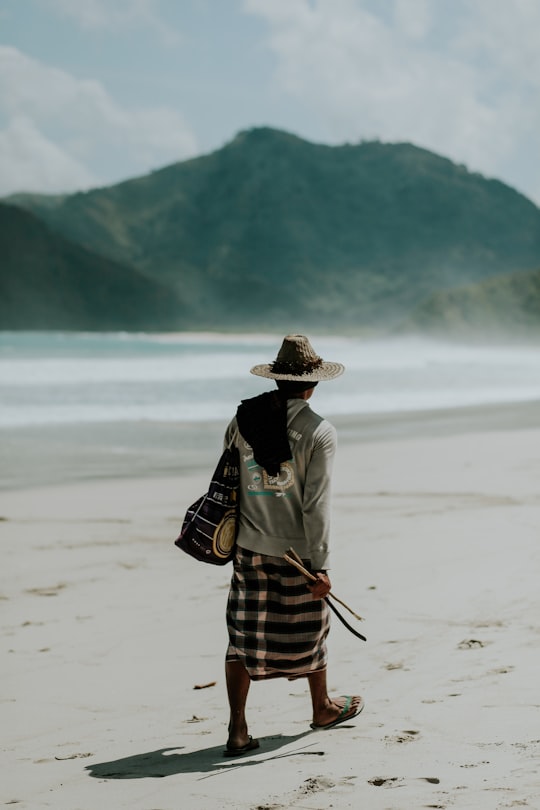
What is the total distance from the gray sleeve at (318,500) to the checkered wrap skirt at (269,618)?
0.46ft

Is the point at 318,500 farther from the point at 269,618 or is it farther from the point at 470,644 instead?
the point at 470,644

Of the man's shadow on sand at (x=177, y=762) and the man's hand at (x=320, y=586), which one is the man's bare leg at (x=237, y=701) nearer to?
the man's shadow on sand at (x=177, y=762)

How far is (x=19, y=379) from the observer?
1188 inches

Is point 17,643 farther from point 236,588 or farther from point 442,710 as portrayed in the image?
point 442,710

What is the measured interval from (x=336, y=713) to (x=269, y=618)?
1.65ft

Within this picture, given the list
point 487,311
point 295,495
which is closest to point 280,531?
point 295,495

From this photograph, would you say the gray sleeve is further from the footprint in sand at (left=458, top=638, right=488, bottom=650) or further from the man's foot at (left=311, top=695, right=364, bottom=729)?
the footprint in sand at (left=458, top=638, right=488, bottom=650)

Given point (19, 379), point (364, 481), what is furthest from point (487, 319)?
point (364, 481)

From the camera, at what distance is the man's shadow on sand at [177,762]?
11.2 ft

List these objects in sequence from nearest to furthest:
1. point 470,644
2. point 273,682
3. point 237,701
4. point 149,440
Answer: point 237,701 → point 273,682 → point 470,644 → point 149,440

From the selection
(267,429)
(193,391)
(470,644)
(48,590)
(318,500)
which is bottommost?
(470,644)

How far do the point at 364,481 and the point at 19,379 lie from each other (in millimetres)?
22020

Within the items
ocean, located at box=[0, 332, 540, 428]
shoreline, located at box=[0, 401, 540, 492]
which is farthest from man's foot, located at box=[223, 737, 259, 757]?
ocean, located at box=[0, 332, 540, 428]

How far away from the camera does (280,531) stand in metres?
3.59
